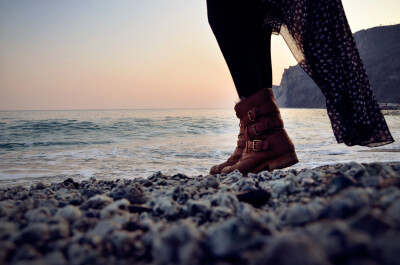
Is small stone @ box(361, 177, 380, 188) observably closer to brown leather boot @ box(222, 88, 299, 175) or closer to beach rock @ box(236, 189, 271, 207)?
beach rock @ box(236, 189, 271, 207)

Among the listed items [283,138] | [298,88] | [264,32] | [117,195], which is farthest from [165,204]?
[298,88]

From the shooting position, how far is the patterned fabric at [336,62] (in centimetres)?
177

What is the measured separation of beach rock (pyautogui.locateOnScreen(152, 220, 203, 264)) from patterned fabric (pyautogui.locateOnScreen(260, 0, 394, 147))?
5.44ft

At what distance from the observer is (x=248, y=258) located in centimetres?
→ 56

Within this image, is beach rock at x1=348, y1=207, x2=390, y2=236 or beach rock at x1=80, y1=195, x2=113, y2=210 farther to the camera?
beach rock at x1=80, y1=195, x2=113, y2=210

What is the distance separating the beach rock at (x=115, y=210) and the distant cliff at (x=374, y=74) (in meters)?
68.7

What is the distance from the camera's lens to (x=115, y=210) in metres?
0.99

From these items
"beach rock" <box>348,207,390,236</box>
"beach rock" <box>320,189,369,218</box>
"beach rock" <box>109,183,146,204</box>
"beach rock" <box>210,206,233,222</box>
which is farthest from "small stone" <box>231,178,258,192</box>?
"beach rock" <box>348,207,390,236</box>

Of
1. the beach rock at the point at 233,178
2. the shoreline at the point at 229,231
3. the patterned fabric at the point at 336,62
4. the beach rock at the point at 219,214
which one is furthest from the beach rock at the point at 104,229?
the patterned fabric at the point at 336,62

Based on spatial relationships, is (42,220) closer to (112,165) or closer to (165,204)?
(165,204)

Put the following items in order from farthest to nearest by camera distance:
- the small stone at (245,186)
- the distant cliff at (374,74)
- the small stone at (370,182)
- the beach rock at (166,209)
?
1. the distant cliff at (374,74)
2. the small stone at (245,186)
3. the beach rock at (166,209)
4. the small stone at (370,182)

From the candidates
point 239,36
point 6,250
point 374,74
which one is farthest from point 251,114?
point 374,74

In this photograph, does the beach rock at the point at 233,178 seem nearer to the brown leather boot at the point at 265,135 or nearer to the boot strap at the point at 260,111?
the brown leather boot at the point at 265,135

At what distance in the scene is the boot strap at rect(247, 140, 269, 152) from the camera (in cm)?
185
